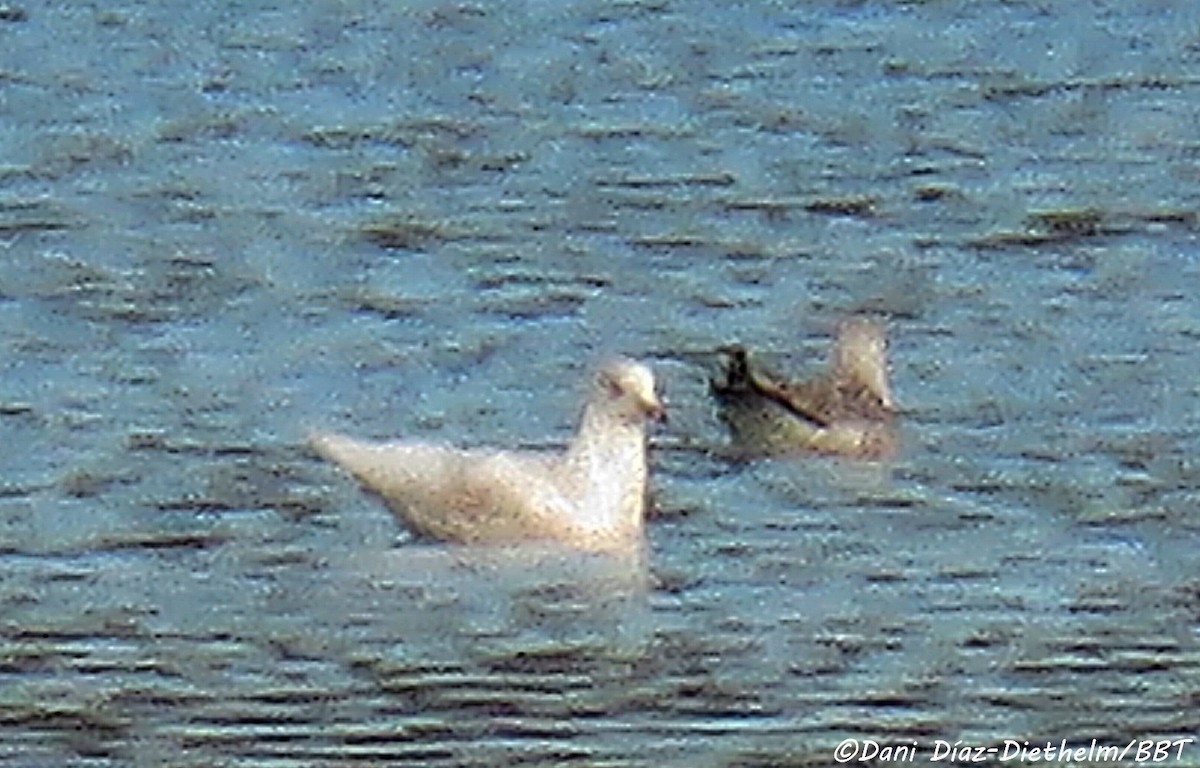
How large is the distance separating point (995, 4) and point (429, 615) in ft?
17.7

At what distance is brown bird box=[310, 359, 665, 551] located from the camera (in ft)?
37.2

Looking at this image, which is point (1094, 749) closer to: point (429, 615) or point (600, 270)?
point (429, 615)

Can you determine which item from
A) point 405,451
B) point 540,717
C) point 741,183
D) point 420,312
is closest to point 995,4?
point 741,183

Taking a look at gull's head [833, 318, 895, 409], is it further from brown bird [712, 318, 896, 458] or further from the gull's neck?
the gull's neck

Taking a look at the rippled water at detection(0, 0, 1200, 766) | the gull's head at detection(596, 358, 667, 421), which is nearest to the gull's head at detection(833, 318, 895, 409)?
the rippled water at detection(0, 0, 1200, 766)

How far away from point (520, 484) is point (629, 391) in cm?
52

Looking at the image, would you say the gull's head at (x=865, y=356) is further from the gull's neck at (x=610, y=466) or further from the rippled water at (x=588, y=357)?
the gull's neck at (x=610, y=466)

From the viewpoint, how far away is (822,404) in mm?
12391

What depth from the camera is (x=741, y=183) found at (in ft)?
45.4

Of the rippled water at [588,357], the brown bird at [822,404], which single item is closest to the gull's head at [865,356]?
the brown bird at [822,404]

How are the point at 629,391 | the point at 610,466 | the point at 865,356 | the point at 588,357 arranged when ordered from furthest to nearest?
the point at 588,357
the point at 865,356
the point at 629,391
the point at 610,466

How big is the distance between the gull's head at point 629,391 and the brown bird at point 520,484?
17 mm

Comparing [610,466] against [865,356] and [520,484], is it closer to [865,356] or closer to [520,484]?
[520,484]

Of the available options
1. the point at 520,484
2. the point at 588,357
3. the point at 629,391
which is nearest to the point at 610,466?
the point at 520,484
